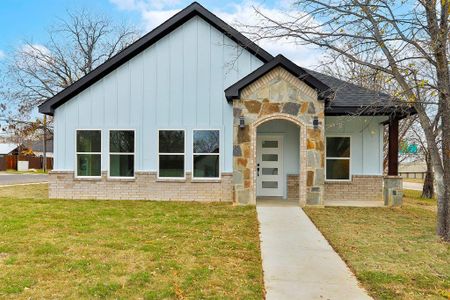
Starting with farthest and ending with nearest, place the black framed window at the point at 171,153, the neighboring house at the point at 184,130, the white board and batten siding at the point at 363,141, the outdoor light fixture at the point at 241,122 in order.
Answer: the white board and batten siding at the point at 363,141
the black framed window at the point at 171,153
the neighboring house at the point at 184,130
the outdoor light fixture at the point at 241,122

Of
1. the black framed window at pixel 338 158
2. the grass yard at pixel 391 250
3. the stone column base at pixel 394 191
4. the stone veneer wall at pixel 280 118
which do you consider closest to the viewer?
the grass yard at pixel 391 250

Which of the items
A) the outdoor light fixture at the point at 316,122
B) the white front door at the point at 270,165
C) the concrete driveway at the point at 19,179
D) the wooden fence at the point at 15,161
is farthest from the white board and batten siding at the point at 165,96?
the wooden fence at the point at 15,161

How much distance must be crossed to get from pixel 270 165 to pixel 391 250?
7322 mm

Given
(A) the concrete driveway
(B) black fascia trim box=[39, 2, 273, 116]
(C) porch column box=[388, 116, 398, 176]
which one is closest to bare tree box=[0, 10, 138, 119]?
(A) the concrete driveway

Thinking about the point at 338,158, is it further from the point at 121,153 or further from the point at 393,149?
the point at 121,153

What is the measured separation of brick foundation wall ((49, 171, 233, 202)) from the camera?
13.0 metres

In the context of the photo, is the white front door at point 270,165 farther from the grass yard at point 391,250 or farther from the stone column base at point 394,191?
the stone column base at point 394,191

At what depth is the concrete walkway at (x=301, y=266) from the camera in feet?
15.4

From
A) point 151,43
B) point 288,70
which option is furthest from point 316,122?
point 151,43

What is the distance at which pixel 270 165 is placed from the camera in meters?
13.8

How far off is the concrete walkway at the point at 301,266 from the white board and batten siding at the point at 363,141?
214 inches

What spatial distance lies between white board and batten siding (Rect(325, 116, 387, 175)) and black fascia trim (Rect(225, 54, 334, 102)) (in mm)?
2288

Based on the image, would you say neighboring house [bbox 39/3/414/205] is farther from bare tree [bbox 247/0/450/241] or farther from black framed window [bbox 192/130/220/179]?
bare tree [bbox 247/0/450/241]

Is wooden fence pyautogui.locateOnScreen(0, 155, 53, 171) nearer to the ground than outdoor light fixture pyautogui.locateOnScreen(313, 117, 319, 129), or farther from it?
nearer to the ground
